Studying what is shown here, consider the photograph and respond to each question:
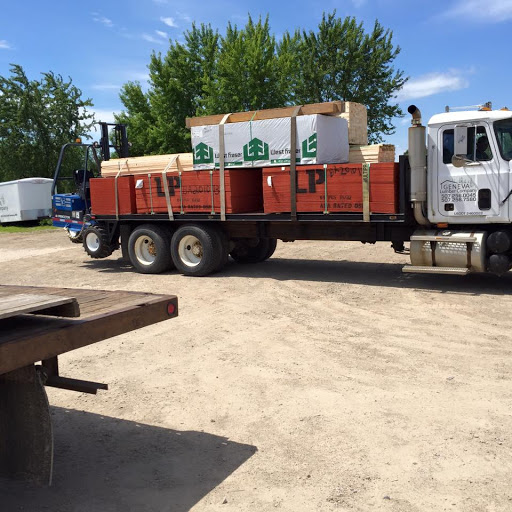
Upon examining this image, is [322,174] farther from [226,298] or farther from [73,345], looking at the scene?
[73,345]

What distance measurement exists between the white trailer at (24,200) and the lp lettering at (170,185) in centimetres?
2028

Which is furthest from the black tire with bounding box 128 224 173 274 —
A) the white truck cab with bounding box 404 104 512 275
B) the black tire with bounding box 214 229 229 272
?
the white truck cab with bounding box 404 104 512 275

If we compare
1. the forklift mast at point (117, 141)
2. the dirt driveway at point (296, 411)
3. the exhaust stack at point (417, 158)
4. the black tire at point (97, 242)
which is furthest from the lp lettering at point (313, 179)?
the forklift mast at point (117, 141)

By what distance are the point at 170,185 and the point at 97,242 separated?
2.75 metres

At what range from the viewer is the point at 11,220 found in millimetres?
31141

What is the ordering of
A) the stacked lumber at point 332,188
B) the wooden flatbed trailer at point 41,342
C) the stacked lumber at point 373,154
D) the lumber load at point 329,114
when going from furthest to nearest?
the lumber load at point 329,114, the stacked lumber at point 373,154, the stacked lumber at point 332,188, the wooden flatbed trailer at point 41,342

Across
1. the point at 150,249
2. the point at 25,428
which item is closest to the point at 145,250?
the point at 150,249

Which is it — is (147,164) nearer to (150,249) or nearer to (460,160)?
(150,249)

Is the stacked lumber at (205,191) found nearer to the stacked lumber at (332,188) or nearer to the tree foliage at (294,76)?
the stacked lumber at (332,188)

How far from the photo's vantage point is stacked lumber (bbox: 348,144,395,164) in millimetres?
9945

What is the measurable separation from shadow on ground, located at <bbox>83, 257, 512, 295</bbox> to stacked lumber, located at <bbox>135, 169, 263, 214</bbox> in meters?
1.46

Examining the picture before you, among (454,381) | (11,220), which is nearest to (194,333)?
(454,381)

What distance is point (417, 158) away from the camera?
9.66 m

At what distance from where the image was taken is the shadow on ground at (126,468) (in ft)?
11.8
